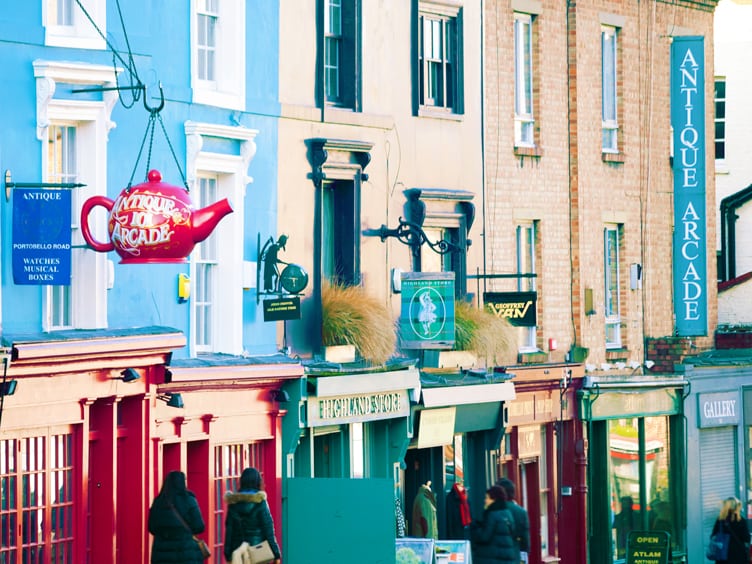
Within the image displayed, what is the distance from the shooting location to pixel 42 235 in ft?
63.1

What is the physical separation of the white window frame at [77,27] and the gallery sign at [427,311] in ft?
26.4

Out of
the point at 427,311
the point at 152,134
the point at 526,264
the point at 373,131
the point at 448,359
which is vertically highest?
the point at 373,131

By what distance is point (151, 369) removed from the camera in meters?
21.4

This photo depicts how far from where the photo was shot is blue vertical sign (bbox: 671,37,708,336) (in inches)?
1352

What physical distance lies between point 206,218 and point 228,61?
4410 mm

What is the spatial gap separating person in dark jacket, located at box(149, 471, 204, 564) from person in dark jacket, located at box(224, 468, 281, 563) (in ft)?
3.07

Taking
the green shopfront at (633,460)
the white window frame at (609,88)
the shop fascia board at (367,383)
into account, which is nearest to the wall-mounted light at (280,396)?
the shop fascia board at (367,383)

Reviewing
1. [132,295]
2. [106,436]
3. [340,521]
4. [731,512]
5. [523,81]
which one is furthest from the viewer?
[523,81]

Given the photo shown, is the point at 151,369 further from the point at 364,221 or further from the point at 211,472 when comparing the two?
the point at 364,221

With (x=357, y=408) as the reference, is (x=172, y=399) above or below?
above

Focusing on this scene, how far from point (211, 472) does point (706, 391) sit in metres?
14.7

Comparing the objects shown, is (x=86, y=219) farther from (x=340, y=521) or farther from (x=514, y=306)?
(x=514, y=306)

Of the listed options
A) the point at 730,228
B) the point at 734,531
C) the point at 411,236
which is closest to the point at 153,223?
the point at 411,236

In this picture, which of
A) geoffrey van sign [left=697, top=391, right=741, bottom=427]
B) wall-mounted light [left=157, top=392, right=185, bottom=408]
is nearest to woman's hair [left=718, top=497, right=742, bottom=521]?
geoffrey van sign [left=697, top=391, right=741, bottom=427]
